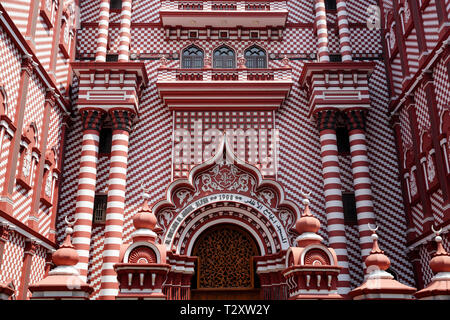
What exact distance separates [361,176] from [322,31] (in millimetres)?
6190

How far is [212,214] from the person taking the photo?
1588cm

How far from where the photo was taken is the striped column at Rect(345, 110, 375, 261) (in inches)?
594

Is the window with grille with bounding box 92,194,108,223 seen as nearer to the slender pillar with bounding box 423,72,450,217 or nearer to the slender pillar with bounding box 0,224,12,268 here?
the slender pillar with bounding box 0,224,12,268

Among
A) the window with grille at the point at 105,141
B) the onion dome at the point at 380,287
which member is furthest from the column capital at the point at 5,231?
the onion dome at the point at 380,287

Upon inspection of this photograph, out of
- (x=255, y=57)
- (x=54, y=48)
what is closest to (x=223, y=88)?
(x=255, y=57)

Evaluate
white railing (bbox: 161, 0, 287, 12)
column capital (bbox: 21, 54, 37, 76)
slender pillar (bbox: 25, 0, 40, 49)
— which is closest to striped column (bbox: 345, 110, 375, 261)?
white railing (bbox: 161, 0, 287, 12)

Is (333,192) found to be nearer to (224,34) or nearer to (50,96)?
(224,34)

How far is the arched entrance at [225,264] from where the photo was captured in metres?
15.1

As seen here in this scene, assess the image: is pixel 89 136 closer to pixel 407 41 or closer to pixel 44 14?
pixel 44 14

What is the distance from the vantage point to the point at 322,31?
17906mm

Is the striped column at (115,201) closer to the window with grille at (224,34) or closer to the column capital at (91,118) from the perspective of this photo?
the column capital at (91,118)

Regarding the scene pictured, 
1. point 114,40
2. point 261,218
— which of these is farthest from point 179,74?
point 261,218

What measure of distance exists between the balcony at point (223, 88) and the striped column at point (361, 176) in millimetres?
2813

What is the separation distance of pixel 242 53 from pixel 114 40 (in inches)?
209
